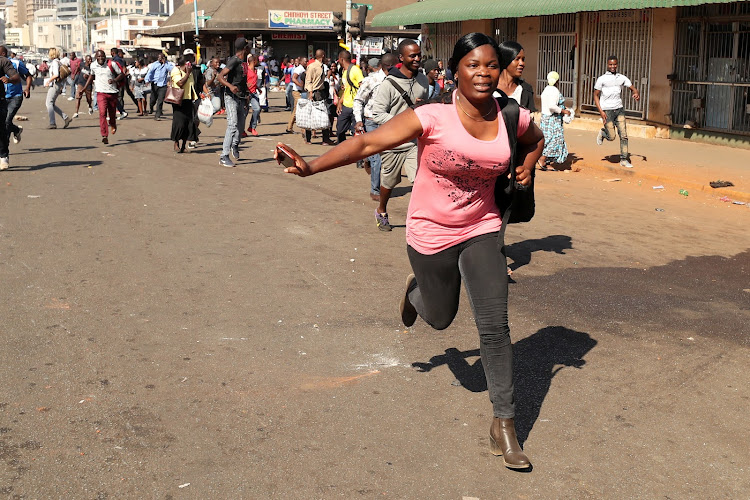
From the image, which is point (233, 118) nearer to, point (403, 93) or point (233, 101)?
point (233, 101)

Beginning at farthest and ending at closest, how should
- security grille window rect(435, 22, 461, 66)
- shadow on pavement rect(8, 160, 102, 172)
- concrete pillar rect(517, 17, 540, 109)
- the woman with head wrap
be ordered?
security grille window rect(435, 22, 461, 66), concrete pillar rect(517, 17, 540, 109), the woman with head wrap, shadow on pavement rect(8, 160, 102, 172)

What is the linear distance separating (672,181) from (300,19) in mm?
41618

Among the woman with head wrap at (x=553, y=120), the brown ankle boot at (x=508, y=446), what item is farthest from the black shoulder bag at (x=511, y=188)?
the woman with head wrap at (x=553, y=120)

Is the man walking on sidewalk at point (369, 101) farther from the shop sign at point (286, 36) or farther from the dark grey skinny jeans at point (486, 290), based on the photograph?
the shop sign at point (286, 36)

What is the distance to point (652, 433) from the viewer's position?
4.40 m

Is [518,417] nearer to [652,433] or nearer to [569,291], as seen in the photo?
[652,433]

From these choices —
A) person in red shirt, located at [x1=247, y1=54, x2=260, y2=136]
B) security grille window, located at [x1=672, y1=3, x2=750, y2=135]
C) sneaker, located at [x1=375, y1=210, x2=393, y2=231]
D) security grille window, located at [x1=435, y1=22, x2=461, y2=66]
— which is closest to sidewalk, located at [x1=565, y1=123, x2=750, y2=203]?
security grille window, located at [x1=672, y1=3, x2=750, y2=135]

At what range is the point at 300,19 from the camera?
172 ft

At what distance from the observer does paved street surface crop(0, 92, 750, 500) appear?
13.0 feet

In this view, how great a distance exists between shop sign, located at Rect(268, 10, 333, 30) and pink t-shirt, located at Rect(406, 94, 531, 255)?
49064 millimetres

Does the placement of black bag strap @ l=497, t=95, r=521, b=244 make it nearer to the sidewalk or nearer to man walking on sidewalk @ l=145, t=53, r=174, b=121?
the sidewalk

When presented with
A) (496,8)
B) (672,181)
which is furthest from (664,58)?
(672,181)

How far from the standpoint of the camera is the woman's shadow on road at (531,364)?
4723 mm

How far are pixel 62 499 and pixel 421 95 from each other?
6.23 metres
